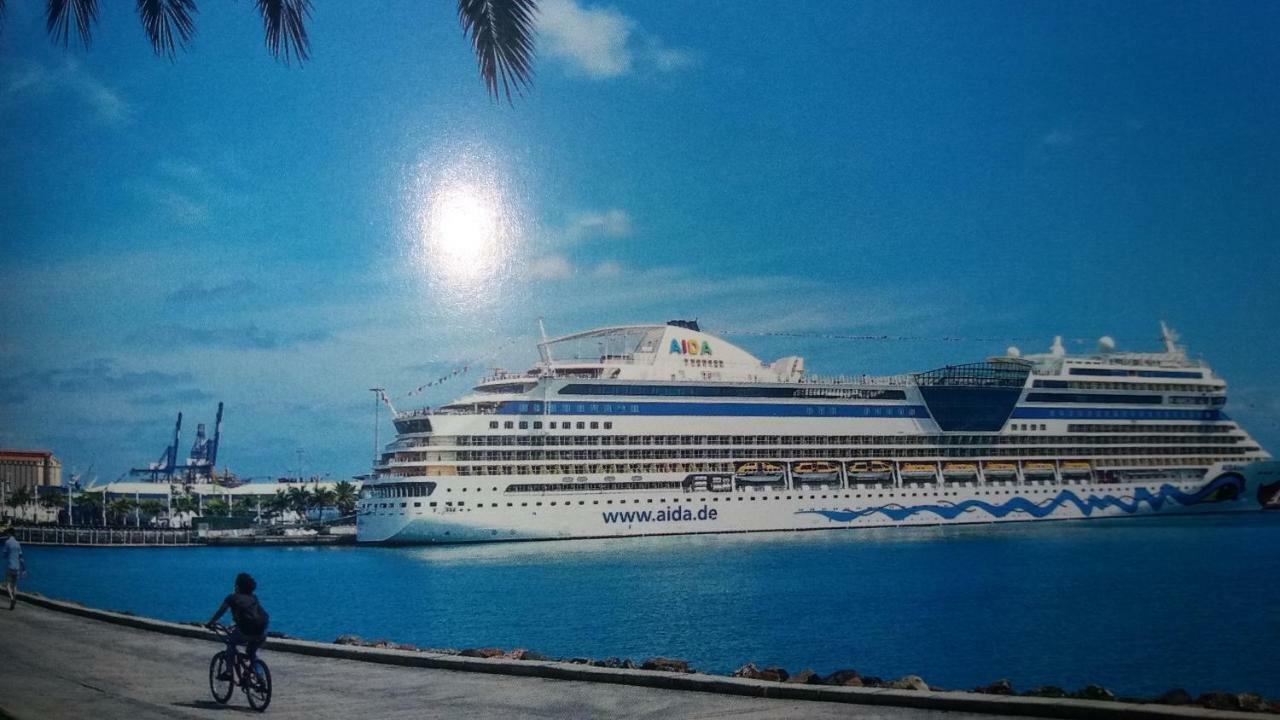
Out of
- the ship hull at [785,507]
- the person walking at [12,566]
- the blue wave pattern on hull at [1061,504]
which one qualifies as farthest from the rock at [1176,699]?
the blue wave pattern on hull at [1061,504]

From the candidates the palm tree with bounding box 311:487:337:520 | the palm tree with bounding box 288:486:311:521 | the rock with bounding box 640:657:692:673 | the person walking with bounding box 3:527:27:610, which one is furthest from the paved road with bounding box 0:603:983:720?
the palm tree with bounding box 288:486:311:521

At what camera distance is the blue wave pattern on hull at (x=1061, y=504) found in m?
42.7

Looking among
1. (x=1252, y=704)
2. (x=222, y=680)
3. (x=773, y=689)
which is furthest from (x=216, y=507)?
(x=1252, y=704)

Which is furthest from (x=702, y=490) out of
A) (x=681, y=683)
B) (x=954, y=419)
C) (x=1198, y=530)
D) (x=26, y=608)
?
(x=681, y=683)

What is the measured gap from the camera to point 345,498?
65562mm

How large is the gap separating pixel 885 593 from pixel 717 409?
1985cm

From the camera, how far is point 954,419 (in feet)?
150

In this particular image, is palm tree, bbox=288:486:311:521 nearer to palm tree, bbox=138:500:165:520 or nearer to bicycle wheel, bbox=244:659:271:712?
palm tree, bbox=138:500:165:520

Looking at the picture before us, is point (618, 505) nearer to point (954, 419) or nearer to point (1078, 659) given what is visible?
point (954, 419)

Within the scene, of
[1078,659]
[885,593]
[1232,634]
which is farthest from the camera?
[885,593]

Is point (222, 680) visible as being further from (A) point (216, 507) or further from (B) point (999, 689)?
(A) point (216, 507)

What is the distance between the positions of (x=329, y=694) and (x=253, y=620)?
837 millimetres

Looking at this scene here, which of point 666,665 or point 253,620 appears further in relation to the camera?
point 666,665

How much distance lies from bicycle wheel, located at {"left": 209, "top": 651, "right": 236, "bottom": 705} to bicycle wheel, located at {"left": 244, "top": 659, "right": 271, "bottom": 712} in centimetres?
18
